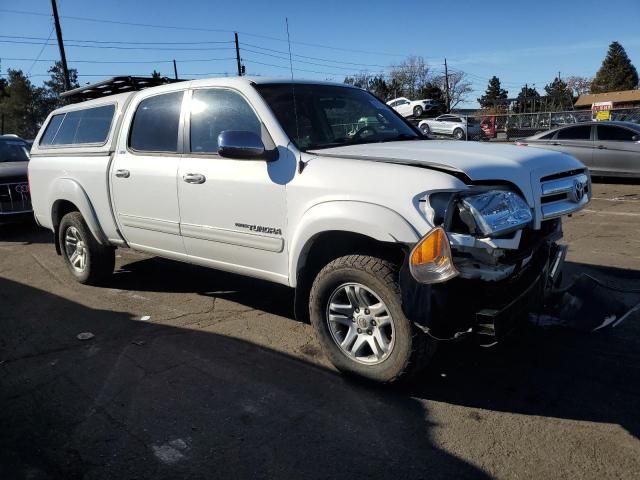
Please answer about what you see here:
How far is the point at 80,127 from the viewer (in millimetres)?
5859

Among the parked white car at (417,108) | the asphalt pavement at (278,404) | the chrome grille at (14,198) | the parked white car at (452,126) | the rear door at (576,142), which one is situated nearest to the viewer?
the asphalt pavement at (278,404)

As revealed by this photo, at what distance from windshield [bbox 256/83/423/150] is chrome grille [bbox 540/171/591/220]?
135 centimetres

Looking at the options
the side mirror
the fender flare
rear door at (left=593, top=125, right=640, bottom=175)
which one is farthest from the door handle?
rear door at (left=593, top=125, right=640, bottom=175)

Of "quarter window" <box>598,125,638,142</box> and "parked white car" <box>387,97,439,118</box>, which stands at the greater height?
"parked white car" <box>387,97,439,118</box>

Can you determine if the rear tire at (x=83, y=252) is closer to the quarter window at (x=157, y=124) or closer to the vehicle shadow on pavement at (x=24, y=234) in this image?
the quarter window at (x=157, y=124)

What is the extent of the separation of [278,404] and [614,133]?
1190 centimetres

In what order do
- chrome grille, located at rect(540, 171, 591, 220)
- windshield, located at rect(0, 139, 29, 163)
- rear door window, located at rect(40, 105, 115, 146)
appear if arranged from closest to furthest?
chrome grille, located at rect(540, 171, 591, 220)
rear door window, located at rect(40, 105, 115, 146)
windshield, located at rect(0, 139, 29, 163)

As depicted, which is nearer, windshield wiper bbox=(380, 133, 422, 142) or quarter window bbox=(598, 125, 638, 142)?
windshield wiper bbox=(380, 133, 422, 142)

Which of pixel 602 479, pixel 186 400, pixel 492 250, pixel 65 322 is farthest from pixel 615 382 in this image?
pixel 65 322

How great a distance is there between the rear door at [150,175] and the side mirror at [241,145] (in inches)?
36.7

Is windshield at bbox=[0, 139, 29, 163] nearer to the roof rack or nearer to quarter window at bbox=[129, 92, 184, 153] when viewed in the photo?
the roof rack

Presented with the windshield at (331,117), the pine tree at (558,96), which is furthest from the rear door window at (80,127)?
the pine tree at (558,96)

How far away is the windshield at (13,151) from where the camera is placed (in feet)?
34.5

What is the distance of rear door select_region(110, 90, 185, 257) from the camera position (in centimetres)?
456
